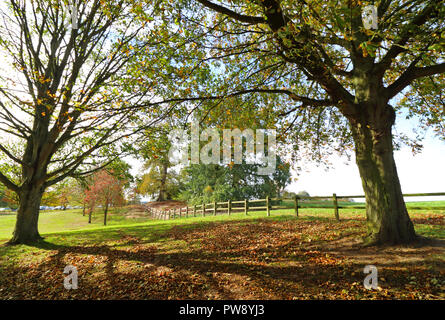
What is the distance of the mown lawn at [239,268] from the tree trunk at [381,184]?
417mm

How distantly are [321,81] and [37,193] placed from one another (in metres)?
13.2

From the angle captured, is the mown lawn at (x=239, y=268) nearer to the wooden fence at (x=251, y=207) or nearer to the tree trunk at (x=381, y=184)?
the tree trunk at (x=381, y=184)

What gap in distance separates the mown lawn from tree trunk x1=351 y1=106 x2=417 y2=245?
0.42 meters

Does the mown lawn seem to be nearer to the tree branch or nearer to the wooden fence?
the wooden fence

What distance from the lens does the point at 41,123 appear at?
10.6 m

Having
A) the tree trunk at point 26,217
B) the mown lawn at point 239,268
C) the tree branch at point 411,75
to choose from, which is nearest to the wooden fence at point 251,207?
the mown lawn at point 239,268

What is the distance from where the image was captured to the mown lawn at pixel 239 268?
425 centimetres

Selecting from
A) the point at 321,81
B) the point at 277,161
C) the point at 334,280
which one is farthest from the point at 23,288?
the point at 277,161

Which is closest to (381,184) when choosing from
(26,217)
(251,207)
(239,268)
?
(239,268)

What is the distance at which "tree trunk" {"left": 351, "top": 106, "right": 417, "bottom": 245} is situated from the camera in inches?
235

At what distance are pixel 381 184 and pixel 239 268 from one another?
15.3 ft

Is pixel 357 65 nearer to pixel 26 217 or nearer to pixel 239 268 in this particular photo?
pixel 239 268

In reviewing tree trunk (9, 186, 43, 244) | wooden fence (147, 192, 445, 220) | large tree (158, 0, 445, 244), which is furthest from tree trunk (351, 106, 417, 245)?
tree trunk (9, 186, 43, 244)
